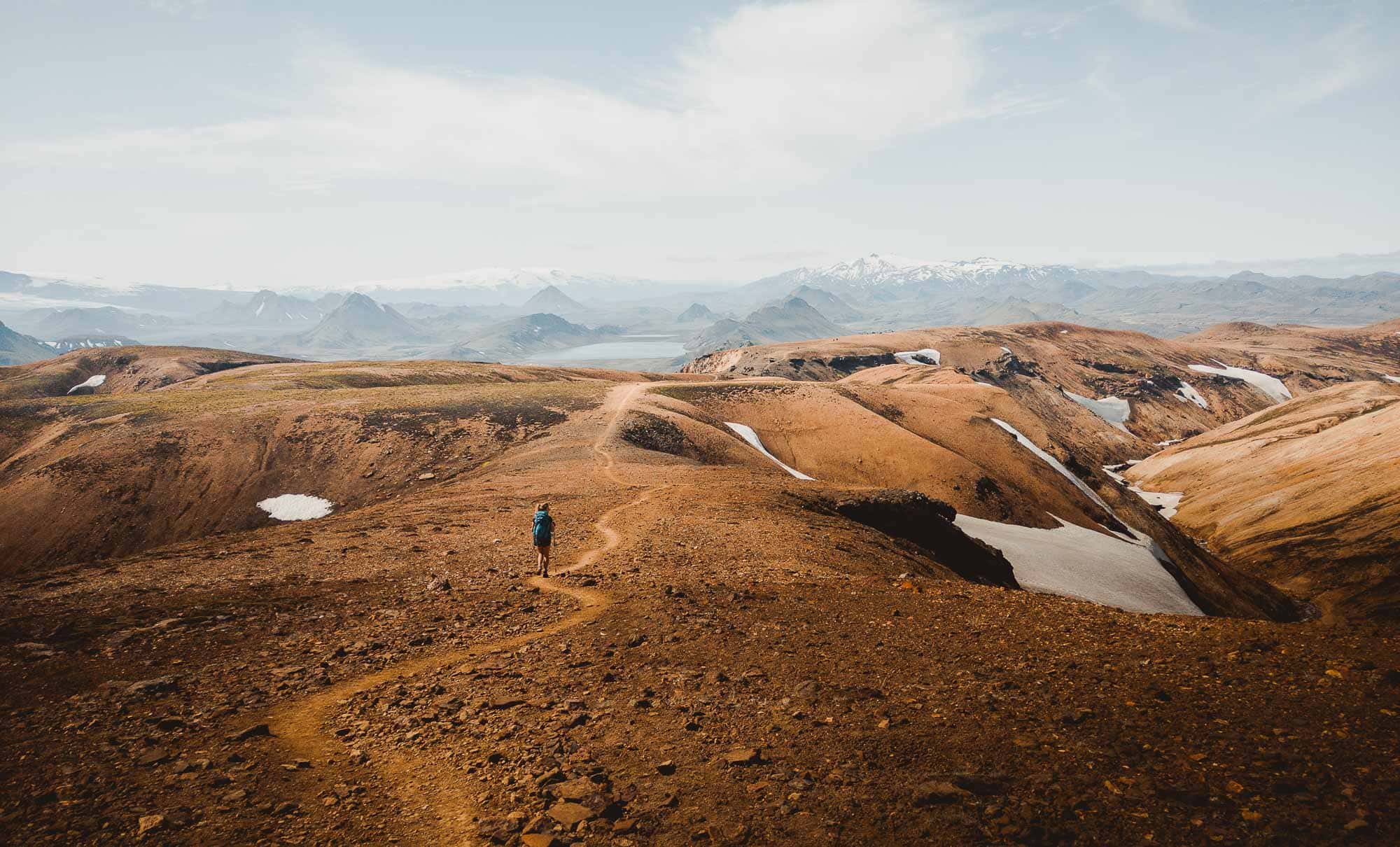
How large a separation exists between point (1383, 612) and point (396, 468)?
11964cm

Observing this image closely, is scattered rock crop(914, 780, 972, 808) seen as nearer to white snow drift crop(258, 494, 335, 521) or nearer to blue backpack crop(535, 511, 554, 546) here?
blue backpack crop(535, 511, 554, 546)

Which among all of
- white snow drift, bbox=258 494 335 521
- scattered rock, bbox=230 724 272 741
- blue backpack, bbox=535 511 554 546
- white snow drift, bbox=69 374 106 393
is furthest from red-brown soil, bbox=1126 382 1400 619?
white snow drift, bbox=69 374 106 393

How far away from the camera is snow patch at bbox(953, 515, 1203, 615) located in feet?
163

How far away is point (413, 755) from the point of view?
11188 millimetres

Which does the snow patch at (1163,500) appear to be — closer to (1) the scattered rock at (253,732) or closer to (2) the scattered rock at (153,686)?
(1) the scattered rock at (253,732)

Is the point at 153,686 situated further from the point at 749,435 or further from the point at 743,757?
the point at 749,435

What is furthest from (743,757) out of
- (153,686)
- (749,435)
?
(749,435)

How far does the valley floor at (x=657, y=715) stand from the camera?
930 centimetres

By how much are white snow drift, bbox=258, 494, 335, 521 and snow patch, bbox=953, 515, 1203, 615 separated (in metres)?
51.6

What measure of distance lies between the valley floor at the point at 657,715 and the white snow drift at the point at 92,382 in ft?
659

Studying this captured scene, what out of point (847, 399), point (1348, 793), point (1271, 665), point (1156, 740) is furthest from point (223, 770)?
point (847, 399)

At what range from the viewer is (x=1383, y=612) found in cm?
8262

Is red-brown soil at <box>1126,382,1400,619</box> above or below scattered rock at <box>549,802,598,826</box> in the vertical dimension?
below

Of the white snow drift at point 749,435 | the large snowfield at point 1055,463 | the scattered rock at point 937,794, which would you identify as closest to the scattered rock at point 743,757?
the scattered rock at point 937,794
